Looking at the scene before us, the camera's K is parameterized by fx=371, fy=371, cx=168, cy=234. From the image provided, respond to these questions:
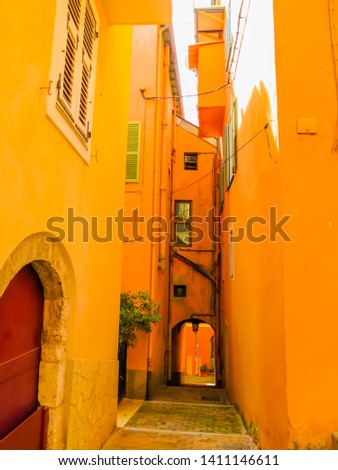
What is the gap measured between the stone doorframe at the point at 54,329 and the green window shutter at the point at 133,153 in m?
6.52

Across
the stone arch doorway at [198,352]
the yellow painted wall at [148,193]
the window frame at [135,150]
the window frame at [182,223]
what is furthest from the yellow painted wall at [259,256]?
the stone arch doorway at [198,352]

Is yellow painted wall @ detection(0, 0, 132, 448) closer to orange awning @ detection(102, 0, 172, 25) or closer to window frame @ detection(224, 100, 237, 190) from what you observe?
orange awning @ detection(102, 0, 172, 25)

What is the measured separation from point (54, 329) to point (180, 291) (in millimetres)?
10038

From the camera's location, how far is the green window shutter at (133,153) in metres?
10.1

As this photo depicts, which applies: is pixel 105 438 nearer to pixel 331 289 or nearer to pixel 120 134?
pixel 331 289

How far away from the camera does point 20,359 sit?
3211mm

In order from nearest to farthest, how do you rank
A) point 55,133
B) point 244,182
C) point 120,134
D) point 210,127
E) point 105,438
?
point 55,133 → point 105,438 → point 120,134 → point 244,182 → point 210,127

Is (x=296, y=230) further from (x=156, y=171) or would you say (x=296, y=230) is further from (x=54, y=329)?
(x=156, y=171)

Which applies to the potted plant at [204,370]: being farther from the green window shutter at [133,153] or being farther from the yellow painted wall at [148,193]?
the green window shutter at [133,153]

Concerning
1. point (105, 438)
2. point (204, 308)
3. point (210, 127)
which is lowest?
point (105, 438)

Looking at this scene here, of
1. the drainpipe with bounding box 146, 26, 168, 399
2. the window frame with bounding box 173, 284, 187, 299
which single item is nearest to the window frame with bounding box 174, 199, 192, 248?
the window frame with bounding box 173, 284, 187, 299

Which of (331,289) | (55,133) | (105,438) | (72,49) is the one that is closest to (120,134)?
(72,49)

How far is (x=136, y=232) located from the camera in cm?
1000

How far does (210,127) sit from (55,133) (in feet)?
31.1
